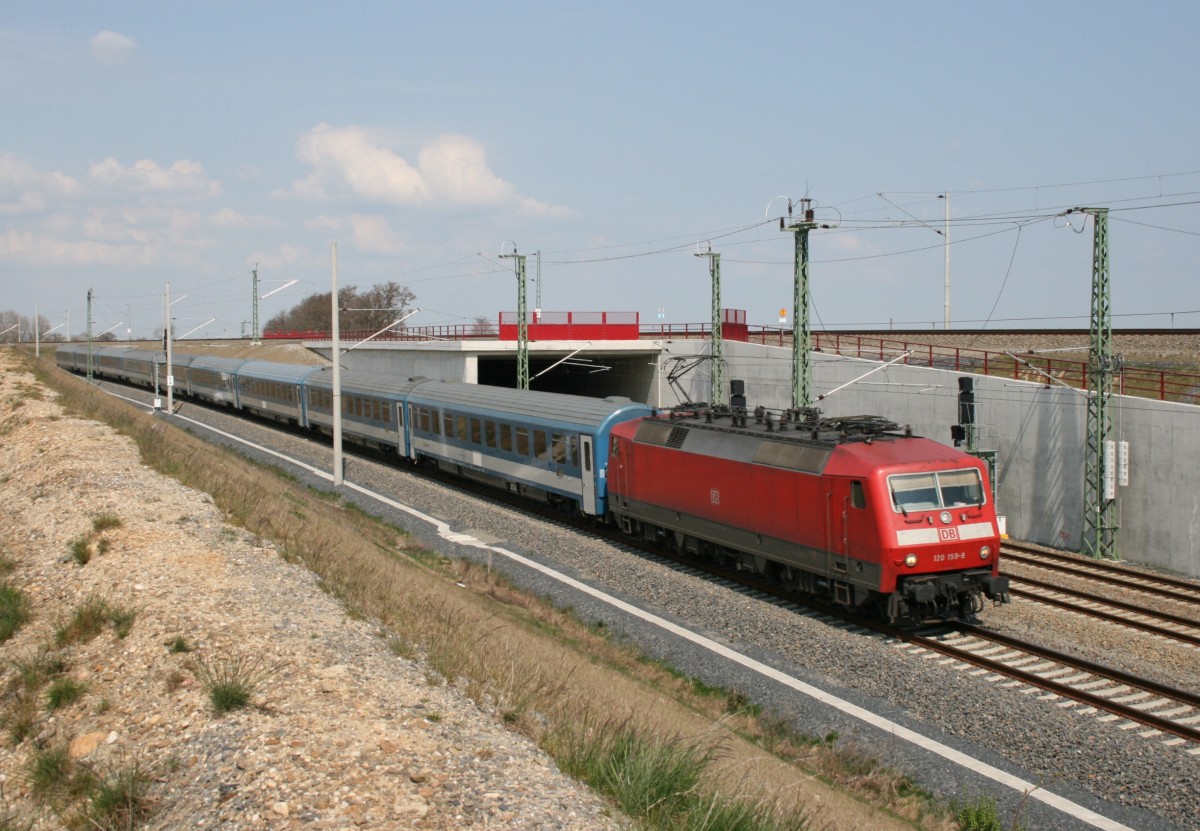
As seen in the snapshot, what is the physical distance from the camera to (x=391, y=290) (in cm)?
10719

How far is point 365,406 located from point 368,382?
1.31m

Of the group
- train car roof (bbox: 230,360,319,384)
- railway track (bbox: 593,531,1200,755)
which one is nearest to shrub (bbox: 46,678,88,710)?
railway track (bbox: 593,531,1200,755)

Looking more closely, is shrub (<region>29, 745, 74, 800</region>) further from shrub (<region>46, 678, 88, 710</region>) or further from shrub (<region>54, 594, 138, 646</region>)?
shrub (<region>54, 594, 138, 646</region>)

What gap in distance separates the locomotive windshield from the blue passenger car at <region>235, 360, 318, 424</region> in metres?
33.5

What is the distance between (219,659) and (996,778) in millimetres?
8331

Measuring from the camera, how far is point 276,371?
160 ft

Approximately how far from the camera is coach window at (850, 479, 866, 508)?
15883 mm

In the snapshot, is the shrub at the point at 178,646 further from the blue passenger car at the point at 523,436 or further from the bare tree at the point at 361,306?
the bare tree at the point at 361,306

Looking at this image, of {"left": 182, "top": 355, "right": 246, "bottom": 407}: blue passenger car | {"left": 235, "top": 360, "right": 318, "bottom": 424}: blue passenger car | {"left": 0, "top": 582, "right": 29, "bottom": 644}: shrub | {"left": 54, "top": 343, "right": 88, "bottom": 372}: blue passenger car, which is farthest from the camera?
{"left": 54, "top": 343, "right": 88, "bottom": 372}: blue passenger car

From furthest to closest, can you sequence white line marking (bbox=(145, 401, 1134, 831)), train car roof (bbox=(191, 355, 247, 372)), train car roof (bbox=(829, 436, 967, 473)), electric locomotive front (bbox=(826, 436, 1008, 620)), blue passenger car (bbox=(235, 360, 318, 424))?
train car roof (bbox=(191, 355, 247, 372)) < blue passenger car (bbox=(235, 360, 318, 424)) < train car roof (bbox=(829, 436, 967, 473)) < electric locomotive front (bbox=(826, 436, 1008, 620)) < white line marking (bbox=(145, 401, 1134, 831))

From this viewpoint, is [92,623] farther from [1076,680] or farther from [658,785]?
[1076,680]

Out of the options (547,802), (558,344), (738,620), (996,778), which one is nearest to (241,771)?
(547,802)

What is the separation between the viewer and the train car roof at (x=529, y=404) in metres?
24.9

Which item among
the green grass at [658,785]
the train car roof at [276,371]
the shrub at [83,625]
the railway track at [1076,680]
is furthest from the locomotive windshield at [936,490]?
the train car roof at [276,371]
